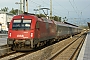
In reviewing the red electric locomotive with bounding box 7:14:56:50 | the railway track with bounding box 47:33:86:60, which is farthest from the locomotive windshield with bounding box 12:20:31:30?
the railway track with bounding box 47:33:86:60

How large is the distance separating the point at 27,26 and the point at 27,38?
1.05m

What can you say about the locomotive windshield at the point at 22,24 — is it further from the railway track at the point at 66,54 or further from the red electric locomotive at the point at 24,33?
the railway track at the point at 66,54

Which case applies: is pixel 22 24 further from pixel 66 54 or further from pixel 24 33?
pixel 66 54

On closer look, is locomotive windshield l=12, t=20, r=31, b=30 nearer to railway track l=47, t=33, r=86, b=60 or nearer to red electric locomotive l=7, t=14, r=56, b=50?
red electric locomotive l=7, t=14, r=56, b=50

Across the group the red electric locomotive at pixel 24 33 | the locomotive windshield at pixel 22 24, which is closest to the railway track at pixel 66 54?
the red electric locomotive at pixel 24 33

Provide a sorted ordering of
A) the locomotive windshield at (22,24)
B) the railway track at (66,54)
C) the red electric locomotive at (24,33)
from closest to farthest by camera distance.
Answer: the railway track at (66,54)
the red electric locomotive at (24,33)
the locomotive windshield at (22,24)

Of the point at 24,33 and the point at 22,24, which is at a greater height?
the point at 22,24

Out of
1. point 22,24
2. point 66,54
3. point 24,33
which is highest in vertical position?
point 22,24

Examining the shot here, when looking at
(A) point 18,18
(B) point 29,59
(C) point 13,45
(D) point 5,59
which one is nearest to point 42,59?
(B) point 29,59

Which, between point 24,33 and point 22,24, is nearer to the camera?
point 24,33

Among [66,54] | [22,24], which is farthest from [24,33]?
[66,54]

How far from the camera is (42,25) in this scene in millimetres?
19797

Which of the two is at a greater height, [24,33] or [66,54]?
[24,33]

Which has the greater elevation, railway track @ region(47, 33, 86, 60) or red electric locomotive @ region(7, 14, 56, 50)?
red electric locomotive @ region(7, 14, 56, 50)
